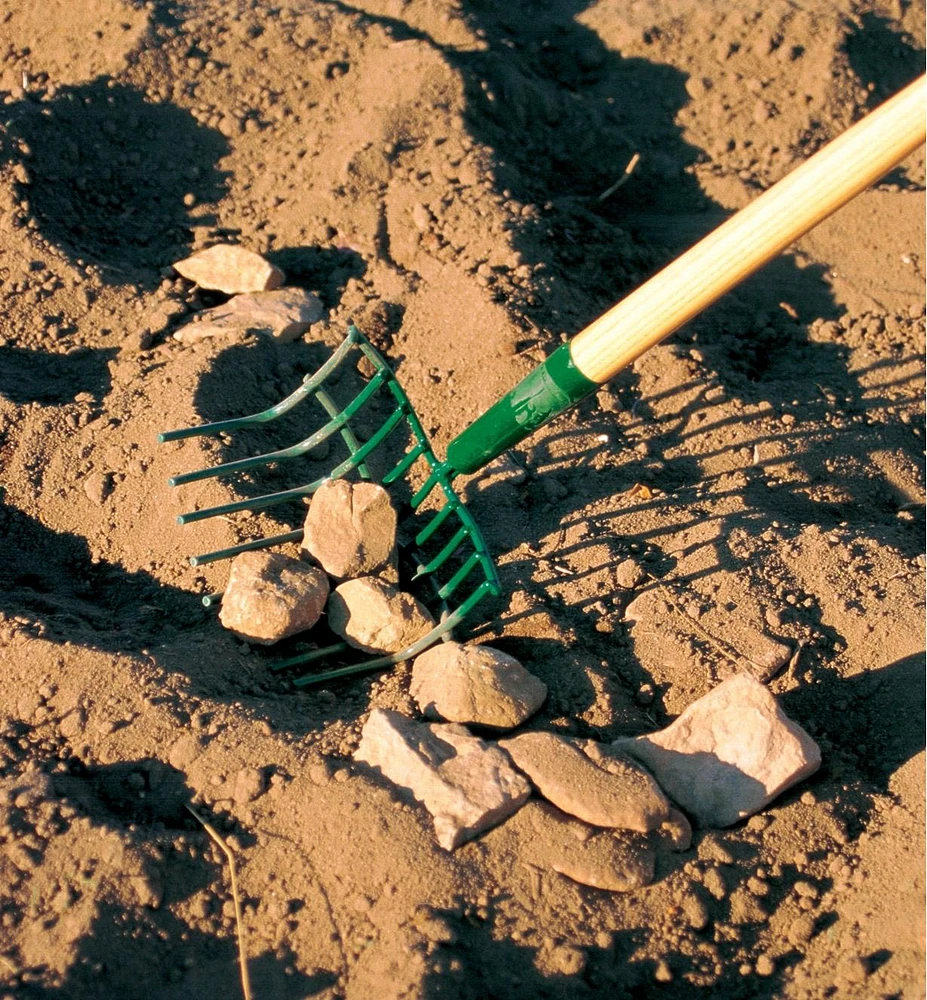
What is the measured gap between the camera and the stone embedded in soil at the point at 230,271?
4367 millimetres

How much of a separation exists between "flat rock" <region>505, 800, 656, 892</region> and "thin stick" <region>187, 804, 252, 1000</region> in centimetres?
59

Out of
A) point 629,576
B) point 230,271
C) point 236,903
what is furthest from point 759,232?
point 230,271

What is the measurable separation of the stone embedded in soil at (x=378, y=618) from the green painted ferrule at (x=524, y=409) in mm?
404

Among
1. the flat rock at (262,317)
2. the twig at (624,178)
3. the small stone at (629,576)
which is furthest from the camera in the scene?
the twig at (624,178)

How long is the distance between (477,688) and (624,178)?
3164mm

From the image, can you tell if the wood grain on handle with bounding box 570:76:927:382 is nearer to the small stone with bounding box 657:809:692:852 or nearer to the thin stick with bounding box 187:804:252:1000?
the small stone with bounding box 657:809:692:852

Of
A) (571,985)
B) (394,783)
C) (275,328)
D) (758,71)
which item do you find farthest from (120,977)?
(758,71)

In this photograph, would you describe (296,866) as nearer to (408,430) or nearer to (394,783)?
(394,783)

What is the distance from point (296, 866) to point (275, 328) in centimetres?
213

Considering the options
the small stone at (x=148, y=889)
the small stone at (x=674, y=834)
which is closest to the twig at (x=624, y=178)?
the small stone at (x=674, y=834)

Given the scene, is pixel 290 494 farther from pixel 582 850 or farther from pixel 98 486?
pixel 582 850

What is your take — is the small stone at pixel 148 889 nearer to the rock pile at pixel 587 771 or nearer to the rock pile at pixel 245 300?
the rock pile at pixel 587 771

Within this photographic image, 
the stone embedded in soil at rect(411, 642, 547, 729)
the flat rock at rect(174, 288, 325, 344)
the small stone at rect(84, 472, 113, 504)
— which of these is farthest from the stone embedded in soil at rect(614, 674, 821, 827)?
the flat rock at rect(174, 288, 325, 344)

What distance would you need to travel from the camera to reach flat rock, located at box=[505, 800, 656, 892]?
2.54 m
